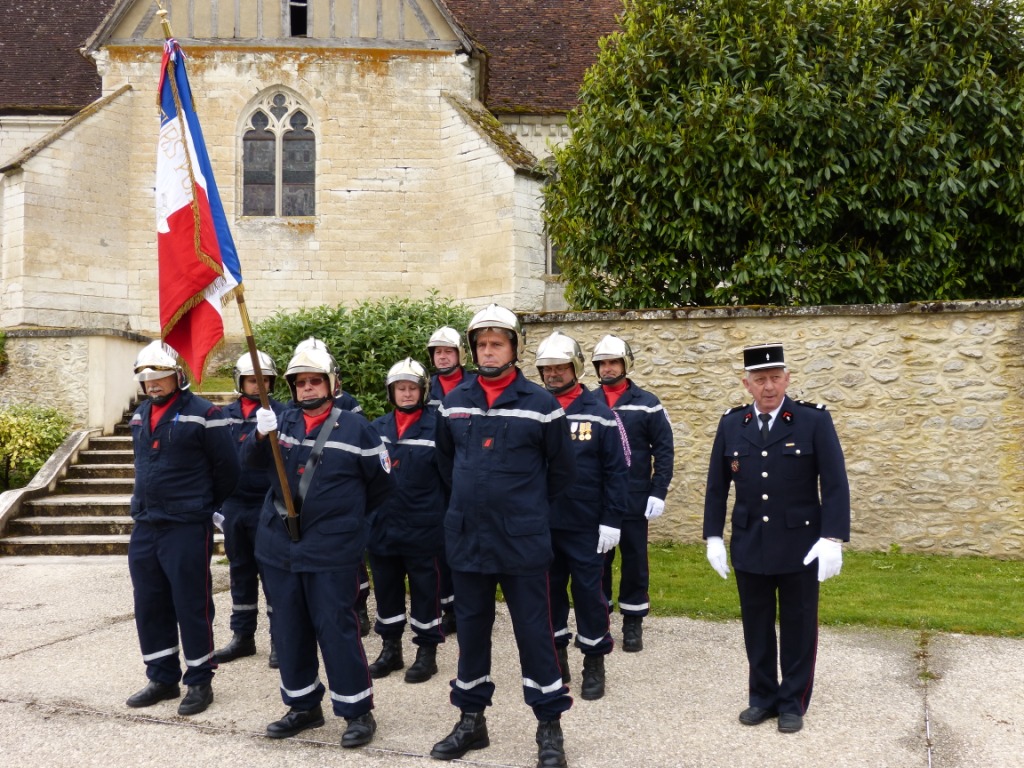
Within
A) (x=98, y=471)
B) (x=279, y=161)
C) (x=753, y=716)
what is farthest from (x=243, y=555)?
(x=279, y=161)

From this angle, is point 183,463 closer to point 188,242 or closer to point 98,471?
point 188,242

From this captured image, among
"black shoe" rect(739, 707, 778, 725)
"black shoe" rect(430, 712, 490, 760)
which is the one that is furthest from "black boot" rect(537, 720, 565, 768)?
"black shoe" rect(739, 707, 778, 725)

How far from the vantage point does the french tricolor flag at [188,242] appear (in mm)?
5031

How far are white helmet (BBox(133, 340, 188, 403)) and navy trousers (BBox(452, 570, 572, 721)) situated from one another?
205cm

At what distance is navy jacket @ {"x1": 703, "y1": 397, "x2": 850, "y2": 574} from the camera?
4719 millimetres

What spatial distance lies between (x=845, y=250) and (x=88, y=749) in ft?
27.0

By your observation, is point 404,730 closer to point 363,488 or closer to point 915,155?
point 363,488

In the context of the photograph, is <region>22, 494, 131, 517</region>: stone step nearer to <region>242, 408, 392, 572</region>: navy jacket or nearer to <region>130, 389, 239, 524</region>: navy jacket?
<region>130, 389, 239, 524</region>: navy jacket

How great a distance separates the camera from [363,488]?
16.1 feet

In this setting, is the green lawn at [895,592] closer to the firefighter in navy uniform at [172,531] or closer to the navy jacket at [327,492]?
the navy jacket at [327,492]

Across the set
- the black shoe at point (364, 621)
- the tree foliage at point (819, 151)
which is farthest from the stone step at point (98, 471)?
the tree foliage at point (819, 151)

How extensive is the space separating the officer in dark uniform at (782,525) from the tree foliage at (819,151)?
17.0 feet

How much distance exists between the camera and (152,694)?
17.1ft

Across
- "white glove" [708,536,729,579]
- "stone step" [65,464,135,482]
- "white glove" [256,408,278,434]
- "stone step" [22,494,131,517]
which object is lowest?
"stone step" [22,494,131,517]
